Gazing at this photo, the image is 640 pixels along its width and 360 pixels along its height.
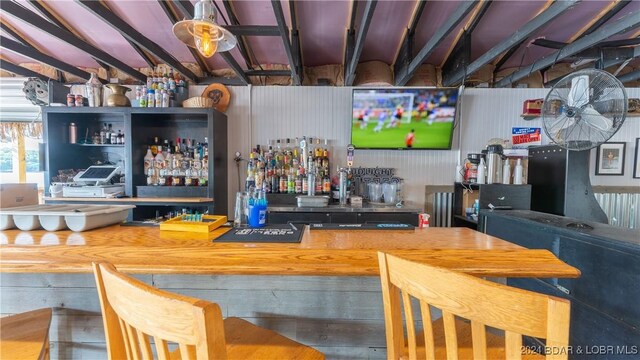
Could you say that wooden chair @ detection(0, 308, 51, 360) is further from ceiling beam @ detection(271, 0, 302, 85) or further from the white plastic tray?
ceiling beam @ detection(271, 0, 302, 85)

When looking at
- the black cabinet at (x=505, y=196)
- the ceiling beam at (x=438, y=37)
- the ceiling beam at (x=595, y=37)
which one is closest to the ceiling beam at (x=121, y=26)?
the ceiling beam at (x=438, y=37)

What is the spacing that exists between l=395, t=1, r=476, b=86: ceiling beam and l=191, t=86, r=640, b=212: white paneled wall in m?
0.74

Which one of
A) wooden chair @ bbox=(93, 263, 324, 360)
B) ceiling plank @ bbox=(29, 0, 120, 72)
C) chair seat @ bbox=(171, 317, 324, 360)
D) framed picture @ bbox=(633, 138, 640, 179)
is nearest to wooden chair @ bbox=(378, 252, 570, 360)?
chair seat @ bbox=(171, 317, 324, 360)

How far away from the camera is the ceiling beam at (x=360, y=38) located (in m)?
2.19

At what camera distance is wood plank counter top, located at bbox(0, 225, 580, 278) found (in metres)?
0.91

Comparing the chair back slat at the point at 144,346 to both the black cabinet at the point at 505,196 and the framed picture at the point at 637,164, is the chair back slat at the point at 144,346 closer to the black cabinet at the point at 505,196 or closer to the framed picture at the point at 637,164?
the black cabinet at the point at 505,196

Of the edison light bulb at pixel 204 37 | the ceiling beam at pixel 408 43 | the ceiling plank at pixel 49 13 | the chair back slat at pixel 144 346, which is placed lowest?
the chair back slat at pixel 144 346

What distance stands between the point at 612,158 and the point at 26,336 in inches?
226

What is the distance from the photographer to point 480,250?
105cm

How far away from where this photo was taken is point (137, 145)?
3189mm

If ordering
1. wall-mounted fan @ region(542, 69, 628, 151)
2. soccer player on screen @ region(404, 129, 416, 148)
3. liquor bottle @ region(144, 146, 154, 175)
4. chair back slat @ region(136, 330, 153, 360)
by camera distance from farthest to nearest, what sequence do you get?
1. soccer player on screen @ region(404, 129, 416, 148)
2. liquor bottle @ region(144, 146, 154, 175)
3. wall-mounted fan @ region(542, 69, 628, 151)
4. chair back slat @ region(136, 330, 153, 360)

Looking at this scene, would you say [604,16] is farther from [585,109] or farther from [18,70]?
[18,70]

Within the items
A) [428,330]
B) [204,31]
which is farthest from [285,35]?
[428,330]

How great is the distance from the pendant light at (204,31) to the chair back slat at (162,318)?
1.46 metres
